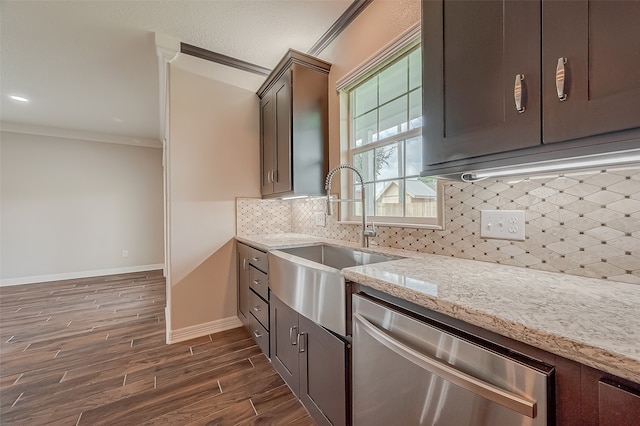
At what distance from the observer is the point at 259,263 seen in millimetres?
1957

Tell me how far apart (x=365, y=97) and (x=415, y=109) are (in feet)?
1.77

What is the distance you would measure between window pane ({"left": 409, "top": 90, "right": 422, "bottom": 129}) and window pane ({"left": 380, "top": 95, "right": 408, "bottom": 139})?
0.05 meters

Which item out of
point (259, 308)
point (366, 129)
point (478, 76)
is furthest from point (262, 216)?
point (478, 76)

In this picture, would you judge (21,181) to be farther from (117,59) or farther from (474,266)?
(474,266)

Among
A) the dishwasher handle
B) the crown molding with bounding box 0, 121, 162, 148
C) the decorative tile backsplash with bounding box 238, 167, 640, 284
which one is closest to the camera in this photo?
the dishwasher handle

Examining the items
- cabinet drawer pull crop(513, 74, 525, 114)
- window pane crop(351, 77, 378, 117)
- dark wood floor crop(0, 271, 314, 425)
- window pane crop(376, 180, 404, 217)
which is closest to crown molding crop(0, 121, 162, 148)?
dark wood floor crop(0, 271, 314, 425)

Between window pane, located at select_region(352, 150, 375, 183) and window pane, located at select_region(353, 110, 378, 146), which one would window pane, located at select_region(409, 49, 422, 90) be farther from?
window pane, located at select_region(352, 150, 375, 183)

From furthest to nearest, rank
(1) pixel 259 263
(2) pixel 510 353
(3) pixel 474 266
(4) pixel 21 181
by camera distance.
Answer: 1. (4) pixel 21 181
2. (1) pixel 259 263
3. (3) pixel 474 266
4. (2) pixel 510 353

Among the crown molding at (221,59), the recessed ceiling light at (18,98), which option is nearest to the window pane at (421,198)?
the crown molding at (221,59)

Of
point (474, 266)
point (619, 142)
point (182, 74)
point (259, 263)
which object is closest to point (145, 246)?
point (182, 74)

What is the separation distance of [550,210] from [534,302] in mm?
511

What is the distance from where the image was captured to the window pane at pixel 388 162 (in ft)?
5.72

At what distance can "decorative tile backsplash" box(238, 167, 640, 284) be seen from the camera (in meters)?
0.82

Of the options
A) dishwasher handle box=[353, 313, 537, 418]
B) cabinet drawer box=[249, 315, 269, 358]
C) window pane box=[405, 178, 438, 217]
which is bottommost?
cabinet drawer box=[249, 315, 269, 358]
